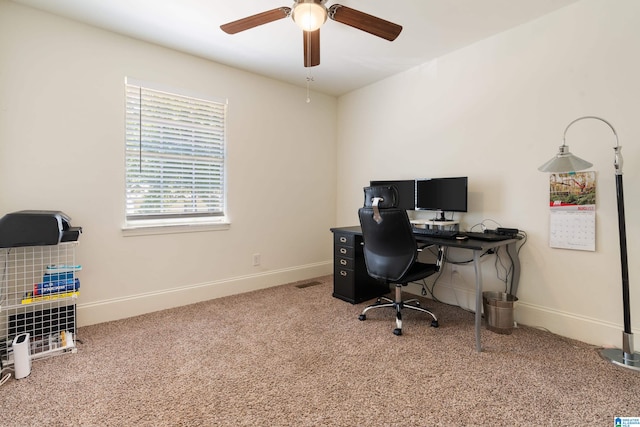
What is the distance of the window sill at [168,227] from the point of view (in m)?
2.76

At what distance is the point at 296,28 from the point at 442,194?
1.98 metres

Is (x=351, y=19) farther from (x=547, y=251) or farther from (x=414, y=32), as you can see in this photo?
(x=547, y=251)

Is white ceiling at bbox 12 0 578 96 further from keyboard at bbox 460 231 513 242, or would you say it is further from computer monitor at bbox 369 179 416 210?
keyboard at bbox 460 231 513 242

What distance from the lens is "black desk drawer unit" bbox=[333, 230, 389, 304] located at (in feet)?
10.2

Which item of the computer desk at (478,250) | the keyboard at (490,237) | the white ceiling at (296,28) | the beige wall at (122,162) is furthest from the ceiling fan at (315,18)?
the keyboard at (490,237)

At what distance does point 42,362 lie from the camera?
1.99 metres

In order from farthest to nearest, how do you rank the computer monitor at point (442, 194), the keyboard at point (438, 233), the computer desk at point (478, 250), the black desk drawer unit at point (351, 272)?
the black desk drawer unit at point (351, 272) → the computer monitor at point (442, 194) → the keyboard at point (438, 233) → the computer desk at point (478, 250)

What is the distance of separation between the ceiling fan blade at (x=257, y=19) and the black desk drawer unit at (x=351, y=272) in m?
1.98

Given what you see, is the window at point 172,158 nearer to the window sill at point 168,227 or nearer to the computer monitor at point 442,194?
the window sill at point 168,227

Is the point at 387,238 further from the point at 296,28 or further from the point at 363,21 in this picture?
the point at 296,28

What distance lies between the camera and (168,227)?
9.71 ft

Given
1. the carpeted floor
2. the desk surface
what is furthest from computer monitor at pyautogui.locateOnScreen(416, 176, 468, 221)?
the carpeted floor

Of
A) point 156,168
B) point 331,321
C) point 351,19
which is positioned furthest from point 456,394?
point 156,168

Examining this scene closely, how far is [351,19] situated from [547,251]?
2.33 meters
